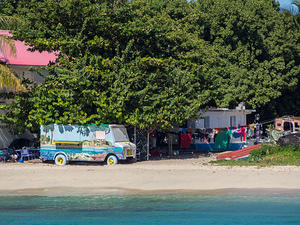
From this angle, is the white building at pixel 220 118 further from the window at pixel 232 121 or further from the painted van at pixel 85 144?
the painted van at pixel 85 144

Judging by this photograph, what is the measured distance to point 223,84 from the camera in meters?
41.7

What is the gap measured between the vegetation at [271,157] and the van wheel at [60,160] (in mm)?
7408

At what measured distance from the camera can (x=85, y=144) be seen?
24.1 metres

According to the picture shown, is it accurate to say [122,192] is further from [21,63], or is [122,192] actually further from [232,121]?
[232,121]

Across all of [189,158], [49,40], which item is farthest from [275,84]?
[49,40]

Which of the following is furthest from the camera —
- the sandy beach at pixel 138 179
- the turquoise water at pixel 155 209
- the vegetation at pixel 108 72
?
the vegetation at pixel 108 72

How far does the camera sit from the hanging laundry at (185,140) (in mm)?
31734

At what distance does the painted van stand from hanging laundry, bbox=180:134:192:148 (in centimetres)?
767

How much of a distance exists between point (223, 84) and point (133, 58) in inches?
680

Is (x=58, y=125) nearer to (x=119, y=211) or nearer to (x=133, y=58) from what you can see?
(x=133, y=58)

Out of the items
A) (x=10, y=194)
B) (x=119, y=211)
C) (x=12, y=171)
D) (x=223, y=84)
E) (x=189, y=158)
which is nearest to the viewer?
(x=119, y=211)

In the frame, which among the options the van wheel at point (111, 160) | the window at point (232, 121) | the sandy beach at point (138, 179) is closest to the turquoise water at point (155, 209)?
the sandy beach at point (138, 179)

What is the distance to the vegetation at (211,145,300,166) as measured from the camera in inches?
889

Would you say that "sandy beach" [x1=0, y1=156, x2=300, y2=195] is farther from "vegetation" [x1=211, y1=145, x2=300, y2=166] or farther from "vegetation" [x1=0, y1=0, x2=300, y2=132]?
"vegetation" [x1=0, y1=0, x2=300, y2=132]
